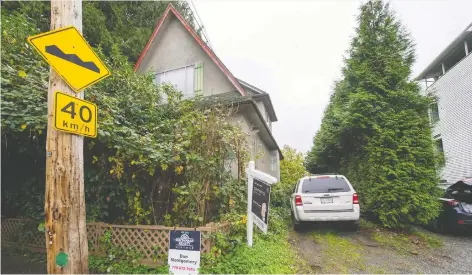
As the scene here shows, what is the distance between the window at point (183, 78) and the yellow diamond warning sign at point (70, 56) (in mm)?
7918

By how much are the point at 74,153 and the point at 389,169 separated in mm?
8056

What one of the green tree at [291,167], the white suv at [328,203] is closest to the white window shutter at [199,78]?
the white suv at [328,203]

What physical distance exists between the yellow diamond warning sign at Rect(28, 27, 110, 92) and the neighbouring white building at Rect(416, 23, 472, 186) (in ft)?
47.6

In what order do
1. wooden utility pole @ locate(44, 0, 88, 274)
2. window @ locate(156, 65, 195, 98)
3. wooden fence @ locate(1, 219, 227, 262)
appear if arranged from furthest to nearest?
window @ locate(156, 65, 195, 98), wooden fence @ locate(1, 219, 227, 262), wooden utility pole @ locate(44, 0, 88, 274)

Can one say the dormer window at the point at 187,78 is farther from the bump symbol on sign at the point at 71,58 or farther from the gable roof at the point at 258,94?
the bump symbol on sign at the point at 71,58

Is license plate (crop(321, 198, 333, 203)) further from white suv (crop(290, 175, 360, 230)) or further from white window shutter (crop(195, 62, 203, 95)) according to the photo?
white window shutter (crop(195, 62, 203, 95))

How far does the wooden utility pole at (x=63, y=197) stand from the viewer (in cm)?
242

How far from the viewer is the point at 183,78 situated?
36.7ft

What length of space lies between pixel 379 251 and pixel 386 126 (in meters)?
4.06

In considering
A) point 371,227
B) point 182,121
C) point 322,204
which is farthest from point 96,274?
point 371,227

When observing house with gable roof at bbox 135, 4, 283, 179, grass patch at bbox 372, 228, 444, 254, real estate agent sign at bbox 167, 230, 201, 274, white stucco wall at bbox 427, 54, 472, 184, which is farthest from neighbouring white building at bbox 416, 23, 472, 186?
real estate agent sign at bbox 167, 230, 201, 274

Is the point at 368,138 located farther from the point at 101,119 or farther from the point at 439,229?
the point at 101,119

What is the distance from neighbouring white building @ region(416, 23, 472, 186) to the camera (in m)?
12.7

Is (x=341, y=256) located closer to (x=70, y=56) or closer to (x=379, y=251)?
(x=379, y=251)
